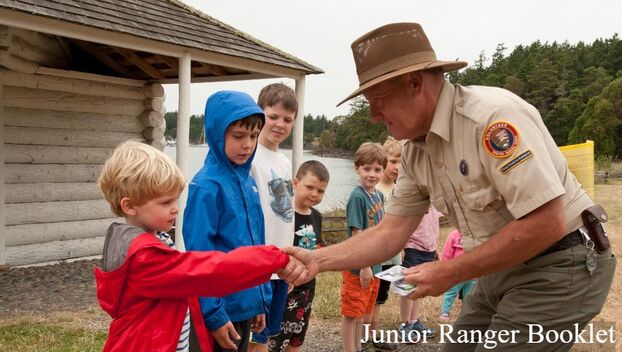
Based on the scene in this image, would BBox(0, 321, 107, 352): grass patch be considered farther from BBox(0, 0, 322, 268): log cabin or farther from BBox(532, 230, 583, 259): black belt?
BBox(532, 230, 583, 259): black belt

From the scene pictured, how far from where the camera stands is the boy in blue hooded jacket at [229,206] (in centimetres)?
293

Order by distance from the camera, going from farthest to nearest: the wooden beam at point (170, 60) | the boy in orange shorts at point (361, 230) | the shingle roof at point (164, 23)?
the wooden beam at point (170, 60)
the shingle roof at point (164, 23)
the boy in orange shorts at point (361, 230)

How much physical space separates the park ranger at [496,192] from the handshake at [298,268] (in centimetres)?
61

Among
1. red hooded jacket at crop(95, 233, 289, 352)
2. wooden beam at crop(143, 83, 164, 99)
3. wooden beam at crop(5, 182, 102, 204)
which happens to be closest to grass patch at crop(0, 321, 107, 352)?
red hooded jacket at crop(95, 233, 289, 352)

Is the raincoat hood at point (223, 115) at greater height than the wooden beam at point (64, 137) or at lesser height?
greater

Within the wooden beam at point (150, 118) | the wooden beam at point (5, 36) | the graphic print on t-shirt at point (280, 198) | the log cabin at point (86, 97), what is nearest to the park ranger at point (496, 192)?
the graphic print on t-shirt at point (280, 198)

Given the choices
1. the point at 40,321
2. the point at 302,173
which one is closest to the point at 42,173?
the point at 40,321

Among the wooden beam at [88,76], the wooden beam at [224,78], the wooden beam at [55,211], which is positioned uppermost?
the wooden beam at [224,78]

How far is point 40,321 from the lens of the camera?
5473mm

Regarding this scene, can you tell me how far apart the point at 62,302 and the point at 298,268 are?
14.6 ft

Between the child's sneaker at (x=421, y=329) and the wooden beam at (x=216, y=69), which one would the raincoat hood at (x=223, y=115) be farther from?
the wooden beam at (x=216, y=69)

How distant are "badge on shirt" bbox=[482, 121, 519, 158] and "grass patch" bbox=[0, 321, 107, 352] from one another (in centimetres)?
368

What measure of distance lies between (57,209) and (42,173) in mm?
567

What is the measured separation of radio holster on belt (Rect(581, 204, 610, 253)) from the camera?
7.68 feet
